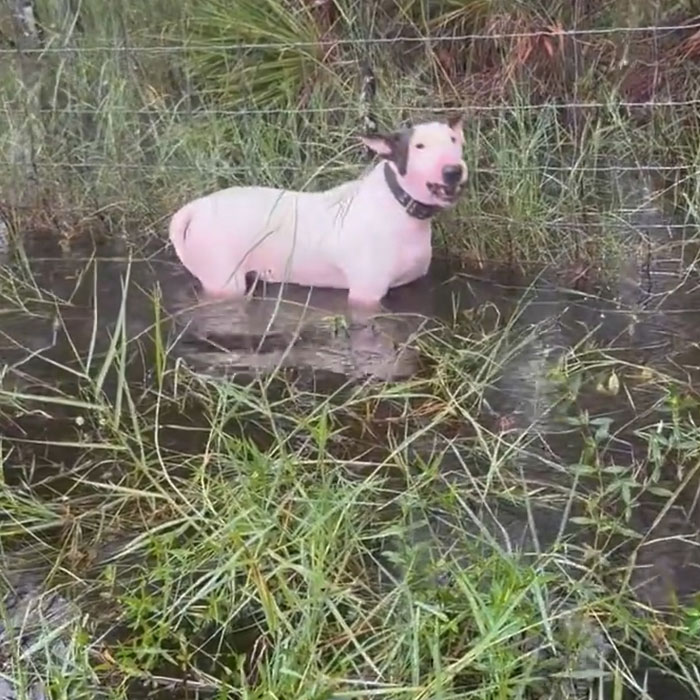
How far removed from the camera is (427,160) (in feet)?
8.46

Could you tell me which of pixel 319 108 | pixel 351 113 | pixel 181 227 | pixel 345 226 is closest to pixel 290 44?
pixel 319 108

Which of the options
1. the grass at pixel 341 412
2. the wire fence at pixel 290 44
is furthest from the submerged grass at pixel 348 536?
the wire fence at pixel 290 44

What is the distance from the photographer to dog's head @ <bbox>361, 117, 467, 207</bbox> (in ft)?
8.44

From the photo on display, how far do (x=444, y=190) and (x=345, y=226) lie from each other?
0.83ft

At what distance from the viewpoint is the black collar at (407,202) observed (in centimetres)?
265

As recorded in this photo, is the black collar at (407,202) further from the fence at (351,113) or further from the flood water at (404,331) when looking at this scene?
the fence at (351,113)

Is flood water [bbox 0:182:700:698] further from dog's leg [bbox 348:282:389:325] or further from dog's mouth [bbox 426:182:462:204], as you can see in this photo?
dog's mouth [bbox 426:182:462:204]

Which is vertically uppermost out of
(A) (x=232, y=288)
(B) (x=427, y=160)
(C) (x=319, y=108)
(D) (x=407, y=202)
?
(B) (x=427, y=160)

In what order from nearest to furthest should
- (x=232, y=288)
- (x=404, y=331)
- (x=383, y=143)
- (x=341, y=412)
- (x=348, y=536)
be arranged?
(x=348, y=536), (x=341, y=412), (x=404, y=331), (x=383, y=143), (x=232, y=288)

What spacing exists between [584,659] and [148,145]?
2.53 metres

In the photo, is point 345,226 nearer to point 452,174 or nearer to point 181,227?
point 452,174

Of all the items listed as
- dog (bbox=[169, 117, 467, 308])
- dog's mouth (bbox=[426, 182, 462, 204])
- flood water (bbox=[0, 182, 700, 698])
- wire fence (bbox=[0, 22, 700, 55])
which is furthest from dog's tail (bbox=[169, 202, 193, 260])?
wire fence (bbox=[0, 22, 700, 55])

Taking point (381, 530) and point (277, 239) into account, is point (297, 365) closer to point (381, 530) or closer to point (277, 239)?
point (277, 239)

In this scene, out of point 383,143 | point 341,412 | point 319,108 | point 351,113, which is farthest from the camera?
point 319,108
